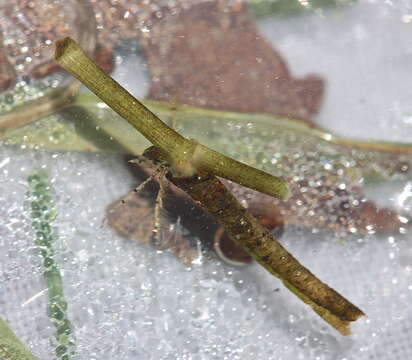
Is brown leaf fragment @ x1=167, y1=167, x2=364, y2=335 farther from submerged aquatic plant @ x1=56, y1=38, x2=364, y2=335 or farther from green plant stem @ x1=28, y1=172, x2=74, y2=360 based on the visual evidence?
green plant stem @ x1=28, y1=172, x2=74, y2=360

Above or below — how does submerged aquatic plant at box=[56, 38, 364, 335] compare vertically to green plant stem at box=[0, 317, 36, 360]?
above

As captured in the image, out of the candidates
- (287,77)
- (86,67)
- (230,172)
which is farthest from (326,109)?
(86,67)

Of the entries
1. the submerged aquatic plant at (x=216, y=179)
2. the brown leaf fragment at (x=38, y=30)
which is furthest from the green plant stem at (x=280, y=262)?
the brown leaf fragment at (x=38, y=30)

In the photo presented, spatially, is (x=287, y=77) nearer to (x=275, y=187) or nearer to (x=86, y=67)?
(x=275, y=187)

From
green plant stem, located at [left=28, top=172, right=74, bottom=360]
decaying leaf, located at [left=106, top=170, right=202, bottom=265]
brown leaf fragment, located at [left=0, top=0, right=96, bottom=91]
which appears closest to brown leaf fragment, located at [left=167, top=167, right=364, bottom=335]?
decaying leaf, located at [left=106, top=170, right=202, bottom=265]

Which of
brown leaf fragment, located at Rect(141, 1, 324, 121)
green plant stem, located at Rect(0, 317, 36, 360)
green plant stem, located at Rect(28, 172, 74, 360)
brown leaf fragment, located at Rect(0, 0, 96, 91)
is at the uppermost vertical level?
brown leaf fragment, located at Rect(0, 0, 96, 91)

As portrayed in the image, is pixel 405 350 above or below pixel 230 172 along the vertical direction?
below

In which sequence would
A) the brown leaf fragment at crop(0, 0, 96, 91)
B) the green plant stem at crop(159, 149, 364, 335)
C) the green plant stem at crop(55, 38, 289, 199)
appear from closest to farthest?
the green plant stem at crop(55, 38, 289, 199)
the green plant stem at crop(159, 149, 364, 335)
the brown leaf fragment at crop(0, 0, 96, 91)

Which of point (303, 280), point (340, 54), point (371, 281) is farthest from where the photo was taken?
point (340, 54)

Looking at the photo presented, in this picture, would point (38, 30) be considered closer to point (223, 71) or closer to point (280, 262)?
point (223, 71)
